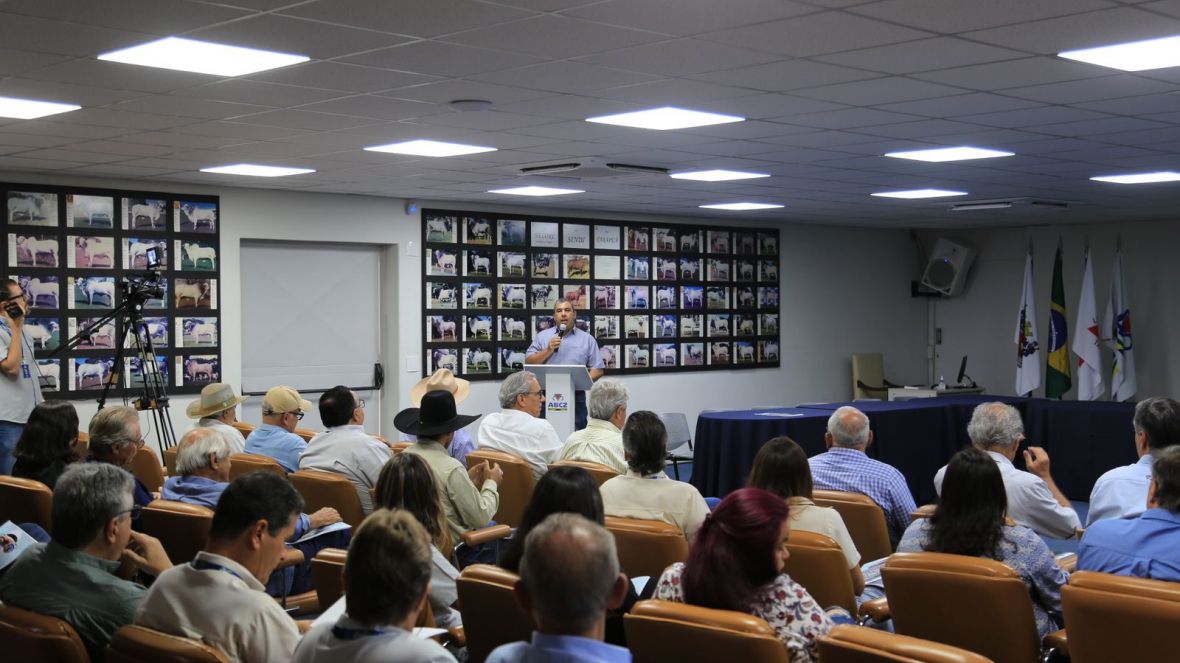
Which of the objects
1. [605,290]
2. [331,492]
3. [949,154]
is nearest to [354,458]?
[331,492]

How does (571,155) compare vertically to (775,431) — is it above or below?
above

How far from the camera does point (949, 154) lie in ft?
27.0

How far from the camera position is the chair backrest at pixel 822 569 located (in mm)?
3691

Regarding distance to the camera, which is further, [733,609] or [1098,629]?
[1098,629]

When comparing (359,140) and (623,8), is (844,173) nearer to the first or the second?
(359,140)

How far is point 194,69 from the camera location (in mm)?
5113

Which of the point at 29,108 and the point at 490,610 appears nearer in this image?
the point at 490,610

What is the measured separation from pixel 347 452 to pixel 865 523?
2429mm

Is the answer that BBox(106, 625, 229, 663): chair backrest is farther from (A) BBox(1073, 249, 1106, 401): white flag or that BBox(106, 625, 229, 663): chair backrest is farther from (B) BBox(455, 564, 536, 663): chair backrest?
(A) BBox(1073, 249, 1106, 401): white flag

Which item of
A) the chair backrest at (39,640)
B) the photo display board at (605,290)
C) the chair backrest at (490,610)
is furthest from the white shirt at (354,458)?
the photo display board at (605,290)

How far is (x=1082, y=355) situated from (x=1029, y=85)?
8.87 metres

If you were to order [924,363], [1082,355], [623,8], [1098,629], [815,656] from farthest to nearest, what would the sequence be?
[924,363] < [1082,355] < [623,8] < [1098,629] < [815,656]

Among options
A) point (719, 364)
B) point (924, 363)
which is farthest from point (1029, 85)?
point (924, 363)

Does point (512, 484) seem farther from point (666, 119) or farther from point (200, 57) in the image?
point (200, 57)
